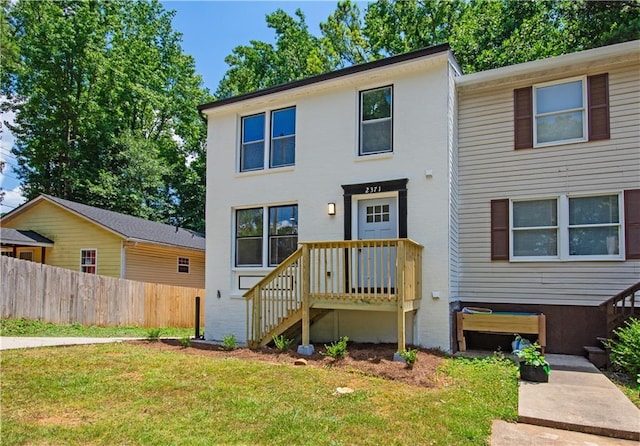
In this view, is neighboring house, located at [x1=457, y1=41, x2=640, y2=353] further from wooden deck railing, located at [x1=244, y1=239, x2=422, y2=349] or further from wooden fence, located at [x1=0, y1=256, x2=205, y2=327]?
wooden fence, located at [x1=0, y1=256, x2=205, y2=327]

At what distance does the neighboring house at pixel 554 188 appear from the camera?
26.0ft

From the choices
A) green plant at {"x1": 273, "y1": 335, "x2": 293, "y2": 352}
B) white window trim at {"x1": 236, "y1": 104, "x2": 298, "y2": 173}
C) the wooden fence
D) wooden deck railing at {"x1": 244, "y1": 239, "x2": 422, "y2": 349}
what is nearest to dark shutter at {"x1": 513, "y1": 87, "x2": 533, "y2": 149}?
wooden deck railing at {"x1": 244, "y1": 239, "x2": 422, "y2": 349}

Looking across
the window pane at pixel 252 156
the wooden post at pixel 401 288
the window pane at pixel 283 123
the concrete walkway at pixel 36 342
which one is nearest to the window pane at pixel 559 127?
the wooden post at pixel 401 288

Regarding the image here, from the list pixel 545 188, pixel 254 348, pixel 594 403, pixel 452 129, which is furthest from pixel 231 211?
pixel 594 403

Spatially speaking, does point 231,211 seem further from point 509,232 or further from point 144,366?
point 509,232

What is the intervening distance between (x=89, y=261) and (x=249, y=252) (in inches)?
369

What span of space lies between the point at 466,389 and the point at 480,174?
5.05 m

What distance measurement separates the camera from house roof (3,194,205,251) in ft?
52.3

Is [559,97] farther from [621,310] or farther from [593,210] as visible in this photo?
[621,310]

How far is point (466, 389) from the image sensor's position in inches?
223

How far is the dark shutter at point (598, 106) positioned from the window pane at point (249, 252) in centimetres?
754

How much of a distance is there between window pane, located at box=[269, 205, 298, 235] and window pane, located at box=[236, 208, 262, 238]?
355mm

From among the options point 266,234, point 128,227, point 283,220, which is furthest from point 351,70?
point 128,227

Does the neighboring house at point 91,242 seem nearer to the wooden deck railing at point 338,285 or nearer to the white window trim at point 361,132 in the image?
the wooden deck railing at point 338,285
